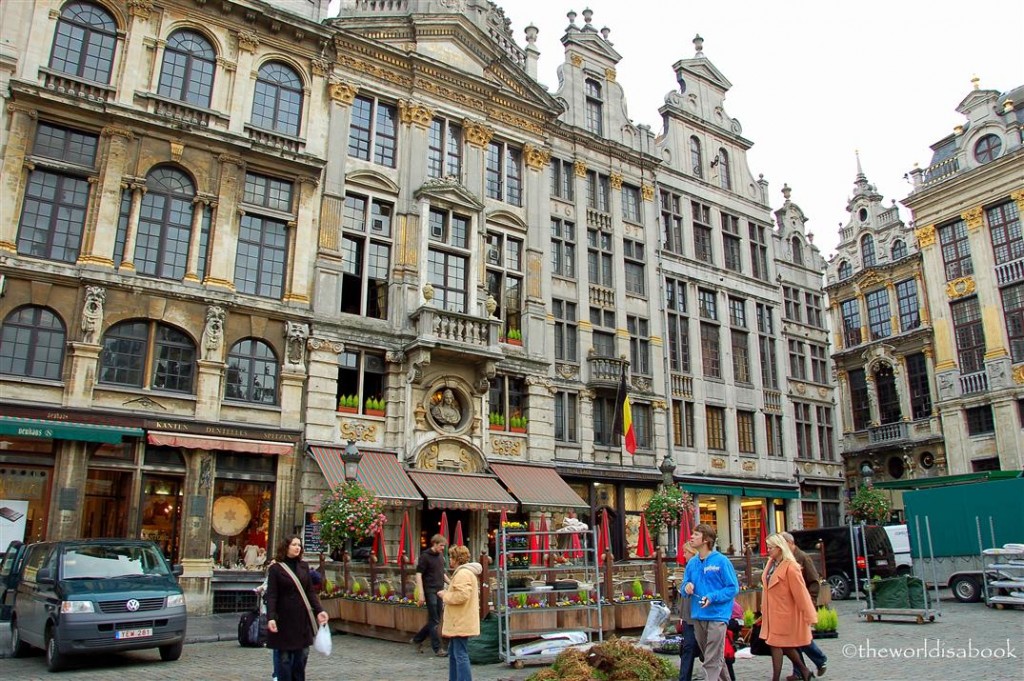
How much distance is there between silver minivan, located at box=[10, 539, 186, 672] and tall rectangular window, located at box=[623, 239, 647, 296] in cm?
2245

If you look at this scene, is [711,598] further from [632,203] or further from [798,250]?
[798,250]

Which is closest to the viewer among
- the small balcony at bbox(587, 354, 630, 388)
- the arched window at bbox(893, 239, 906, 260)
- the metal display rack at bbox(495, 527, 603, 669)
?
the metal display rack at bbox(495, 527, 603, 669)

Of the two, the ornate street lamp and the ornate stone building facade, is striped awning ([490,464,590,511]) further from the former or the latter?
the ornate street lamp

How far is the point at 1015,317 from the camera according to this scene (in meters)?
37.8

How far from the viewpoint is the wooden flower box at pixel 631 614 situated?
591 inches

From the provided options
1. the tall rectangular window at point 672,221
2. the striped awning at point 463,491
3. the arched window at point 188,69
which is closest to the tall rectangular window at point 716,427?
the tall rectangular window at point 672,221

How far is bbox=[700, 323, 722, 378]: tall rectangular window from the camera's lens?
111 feet

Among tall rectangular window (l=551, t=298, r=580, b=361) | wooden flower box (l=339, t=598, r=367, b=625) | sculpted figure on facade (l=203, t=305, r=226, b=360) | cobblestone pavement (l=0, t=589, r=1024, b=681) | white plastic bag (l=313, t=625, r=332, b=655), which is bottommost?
cobblestone pavement (l=0, t=589, r=1024, b=681)

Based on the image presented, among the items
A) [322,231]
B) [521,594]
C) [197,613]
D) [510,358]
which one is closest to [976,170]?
[510,358]

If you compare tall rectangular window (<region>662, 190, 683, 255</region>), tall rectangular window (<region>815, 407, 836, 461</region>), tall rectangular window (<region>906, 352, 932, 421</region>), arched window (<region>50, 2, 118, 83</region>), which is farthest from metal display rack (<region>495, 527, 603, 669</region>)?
tall rectangular window (<region>906, 352, 932, 421</region>)

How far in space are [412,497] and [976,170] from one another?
113 feet

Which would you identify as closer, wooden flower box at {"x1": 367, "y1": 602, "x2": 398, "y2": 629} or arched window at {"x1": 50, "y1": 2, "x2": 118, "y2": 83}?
wooden flower box at {"x1": 367, "y1": 602, "x2": 398, "y2": 629}

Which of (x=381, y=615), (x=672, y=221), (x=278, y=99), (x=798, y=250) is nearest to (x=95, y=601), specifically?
(x=381, y=615)

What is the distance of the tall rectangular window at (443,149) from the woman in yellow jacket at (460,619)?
1979 centimetres
